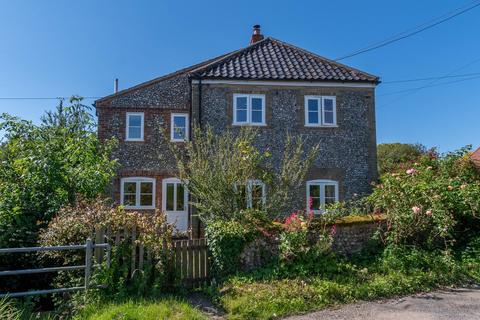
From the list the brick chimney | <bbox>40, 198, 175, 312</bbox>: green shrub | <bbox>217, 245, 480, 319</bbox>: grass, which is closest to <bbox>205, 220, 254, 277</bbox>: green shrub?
<bbox>217, 245, 480, 319</bbox>: grass

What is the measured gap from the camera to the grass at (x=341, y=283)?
5965 mm

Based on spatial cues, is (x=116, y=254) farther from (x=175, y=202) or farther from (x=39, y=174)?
(x=175, y=202)

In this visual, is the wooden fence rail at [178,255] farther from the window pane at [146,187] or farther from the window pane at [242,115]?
the window pane at [146,187]

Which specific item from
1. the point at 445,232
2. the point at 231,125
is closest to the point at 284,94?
the point at 231,125

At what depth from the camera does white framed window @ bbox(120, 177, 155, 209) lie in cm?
1585

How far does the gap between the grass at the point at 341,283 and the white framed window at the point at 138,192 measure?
9.93 meters

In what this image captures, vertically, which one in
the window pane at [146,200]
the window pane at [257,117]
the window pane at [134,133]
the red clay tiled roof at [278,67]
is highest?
the red clay tiled roof at [278,67]

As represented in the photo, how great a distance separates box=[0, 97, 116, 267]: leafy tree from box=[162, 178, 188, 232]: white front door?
6.20 meters

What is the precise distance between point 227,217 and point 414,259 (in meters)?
4.37

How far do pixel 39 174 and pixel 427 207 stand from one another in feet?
31.0

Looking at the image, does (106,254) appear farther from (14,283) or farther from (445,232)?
(445,232)

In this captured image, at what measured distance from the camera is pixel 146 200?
16.0m

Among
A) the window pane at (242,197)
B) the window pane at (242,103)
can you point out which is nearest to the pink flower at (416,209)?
the window pane at (242,197)

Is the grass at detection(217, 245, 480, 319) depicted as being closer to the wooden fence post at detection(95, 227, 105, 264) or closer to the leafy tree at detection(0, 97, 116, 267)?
the wooden fence post at detection(95, 227, 105, 264)
